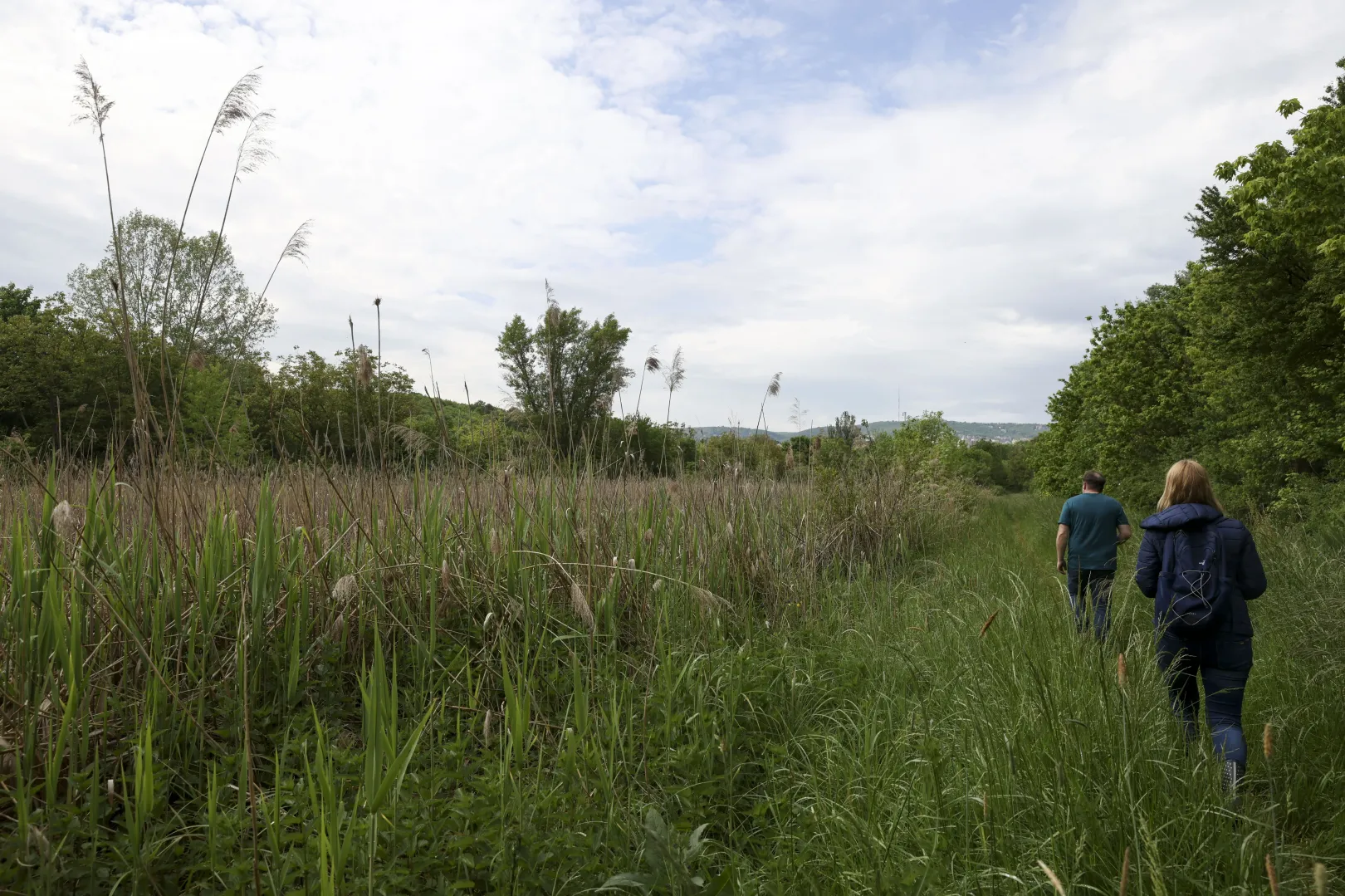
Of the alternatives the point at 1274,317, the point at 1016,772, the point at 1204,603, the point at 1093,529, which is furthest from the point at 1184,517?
the point at 1274,317

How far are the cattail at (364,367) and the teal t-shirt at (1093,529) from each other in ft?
19.1

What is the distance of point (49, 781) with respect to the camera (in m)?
2.09

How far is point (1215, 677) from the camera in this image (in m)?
3.76

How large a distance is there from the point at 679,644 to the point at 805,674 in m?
0.87

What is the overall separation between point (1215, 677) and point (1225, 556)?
66cm

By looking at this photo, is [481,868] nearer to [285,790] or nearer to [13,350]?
[285,790]

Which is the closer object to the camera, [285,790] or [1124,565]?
[285,790]

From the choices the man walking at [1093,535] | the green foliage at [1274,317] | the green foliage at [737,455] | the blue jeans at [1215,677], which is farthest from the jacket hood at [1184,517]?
the green foliage at [1274,317]

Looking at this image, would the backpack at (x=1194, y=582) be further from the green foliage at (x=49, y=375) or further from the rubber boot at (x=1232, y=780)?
the green foliage at (x=49, y=375)

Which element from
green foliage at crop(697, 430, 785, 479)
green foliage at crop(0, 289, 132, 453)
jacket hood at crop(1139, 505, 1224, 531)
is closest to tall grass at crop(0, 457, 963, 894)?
green foliage at crop(697, 430, 785, 479)

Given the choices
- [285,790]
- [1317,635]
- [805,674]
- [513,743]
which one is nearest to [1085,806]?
[513,743]

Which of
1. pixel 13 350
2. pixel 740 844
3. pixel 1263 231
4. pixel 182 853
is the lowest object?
pixel 740 844

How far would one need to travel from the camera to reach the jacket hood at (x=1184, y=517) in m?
3.95

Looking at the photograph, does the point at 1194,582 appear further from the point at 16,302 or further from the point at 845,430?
the point at 16,302
